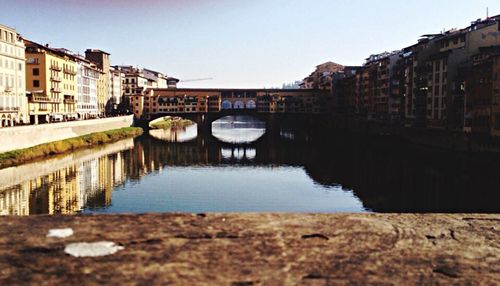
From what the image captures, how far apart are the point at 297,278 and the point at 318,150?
62.3 m

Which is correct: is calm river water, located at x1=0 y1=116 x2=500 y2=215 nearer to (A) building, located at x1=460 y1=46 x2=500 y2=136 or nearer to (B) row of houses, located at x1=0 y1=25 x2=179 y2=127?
(A) building, located at x1=460 y1=46 x2=500 y2=136

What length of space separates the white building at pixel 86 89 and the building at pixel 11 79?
26107 mm

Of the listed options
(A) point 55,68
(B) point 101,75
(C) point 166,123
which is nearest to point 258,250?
(A) point 55,68

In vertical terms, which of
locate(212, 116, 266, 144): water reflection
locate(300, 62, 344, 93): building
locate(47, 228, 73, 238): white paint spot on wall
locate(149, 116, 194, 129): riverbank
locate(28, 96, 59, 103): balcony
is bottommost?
locate(212, 116, 266, 144): water reflection

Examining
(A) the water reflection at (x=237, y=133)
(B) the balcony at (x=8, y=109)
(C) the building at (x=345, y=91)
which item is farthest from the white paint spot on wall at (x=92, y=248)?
(C) the building at (x=345, y=91)

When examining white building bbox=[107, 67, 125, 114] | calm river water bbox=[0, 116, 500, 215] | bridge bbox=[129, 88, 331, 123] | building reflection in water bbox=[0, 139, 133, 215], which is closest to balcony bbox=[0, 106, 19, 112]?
calm river water bbox=[0, 116, 500, 215]

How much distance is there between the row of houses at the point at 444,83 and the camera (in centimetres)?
5022

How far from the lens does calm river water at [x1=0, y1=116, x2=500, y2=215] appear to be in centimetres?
2944

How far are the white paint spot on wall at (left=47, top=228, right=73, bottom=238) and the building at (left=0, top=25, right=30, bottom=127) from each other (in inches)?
2195

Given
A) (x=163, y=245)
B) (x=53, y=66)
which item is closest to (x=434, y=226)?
(x=163, y=245)

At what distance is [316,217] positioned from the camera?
482 centimetres

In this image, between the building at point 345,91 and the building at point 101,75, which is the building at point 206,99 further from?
the building at point 101,75

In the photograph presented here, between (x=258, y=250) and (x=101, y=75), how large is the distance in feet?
355

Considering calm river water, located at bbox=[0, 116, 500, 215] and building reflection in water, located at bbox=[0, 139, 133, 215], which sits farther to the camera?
calm river water, located at bbox=[0, 116, 500, 215]
